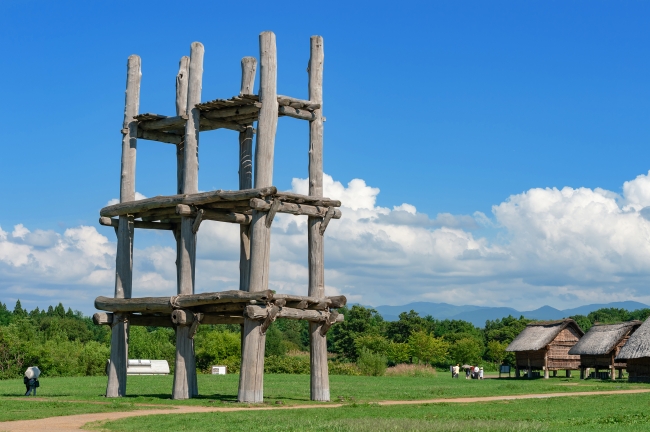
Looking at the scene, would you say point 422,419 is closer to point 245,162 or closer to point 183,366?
point 183,366

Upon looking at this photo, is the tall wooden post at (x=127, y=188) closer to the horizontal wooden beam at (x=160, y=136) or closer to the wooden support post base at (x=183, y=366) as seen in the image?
the horizontal wooden beam at (x=160, y=136)

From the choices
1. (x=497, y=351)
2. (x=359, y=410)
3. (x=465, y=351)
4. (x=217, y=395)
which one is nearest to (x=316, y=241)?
(x=359, y=410)

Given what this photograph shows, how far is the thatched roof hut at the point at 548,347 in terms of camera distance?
57.1m

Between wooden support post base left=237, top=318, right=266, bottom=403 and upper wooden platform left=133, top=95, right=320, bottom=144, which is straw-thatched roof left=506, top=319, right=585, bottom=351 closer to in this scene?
upper wooden platform left=133, top=95, right=320, bottom=144

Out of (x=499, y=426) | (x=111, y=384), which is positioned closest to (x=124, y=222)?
(x=111, y=384)

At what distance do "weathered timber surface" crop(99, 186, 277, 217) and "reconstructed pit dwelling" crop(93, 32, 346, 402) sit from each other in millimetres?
37

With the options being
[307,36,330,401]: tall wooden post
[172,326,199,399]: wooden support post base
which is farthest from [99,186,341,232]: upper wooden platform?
[172,326,199,399]: wooden support post base

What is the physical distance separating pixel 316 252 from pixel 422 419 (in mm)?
9289

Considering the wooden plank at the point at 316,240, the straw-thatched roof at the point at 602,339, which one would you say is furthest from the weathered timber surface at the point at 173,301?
the straw-thatched roof at the point at 602,339

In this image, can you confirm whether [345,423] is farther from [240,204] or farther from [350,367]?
[350,367]

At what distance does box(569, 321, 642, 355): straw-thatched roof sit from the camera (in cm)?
5331

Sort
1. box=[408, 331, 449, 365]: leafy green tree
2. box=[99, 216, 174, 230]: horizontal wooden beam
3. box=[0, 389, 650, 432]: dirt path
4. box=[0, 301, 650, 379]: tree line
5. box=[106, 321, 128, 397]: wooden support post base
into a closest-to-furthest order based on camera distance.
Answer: box=[0, 389, 650, 432]: dirt path, box=[106, 321, 128, 397]: wooden support post base, box=[99, 216, 174, 230]: horizontal wooden beam, box=[0, 301, 650, 379]: tree line, box=[408, 331, 449, 365]: leafy green tree

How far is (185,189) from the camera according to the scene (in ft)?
105

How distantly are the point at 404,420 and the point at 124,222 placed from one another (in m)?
15.8
